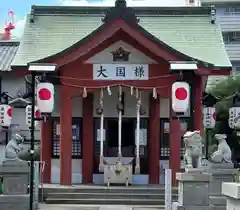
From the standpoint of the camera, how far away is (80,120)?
873 inches

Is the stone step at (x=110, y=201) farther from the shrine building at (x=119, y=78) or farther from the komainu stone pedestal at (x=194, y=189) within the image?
the komainu stone pedestal at (x=194, y=189)

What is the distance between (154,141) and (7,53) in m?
13.0

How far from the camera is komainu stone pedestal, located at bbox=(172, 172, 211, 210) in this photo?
15453 millimetres

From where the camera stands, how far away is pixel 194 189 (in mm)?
15508

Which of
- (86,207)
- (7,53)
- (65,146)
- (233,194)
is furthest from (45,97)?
(7,53)

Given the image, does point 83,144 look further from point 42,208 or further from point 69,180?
point 42,208

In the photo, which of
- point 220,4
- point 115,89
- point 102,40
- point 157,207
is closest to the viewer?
point 157,207

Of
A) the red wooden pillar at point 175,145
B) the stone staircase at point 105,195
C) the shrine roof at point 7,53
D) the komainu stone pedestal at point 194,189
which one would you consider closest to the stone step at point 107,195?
the stone staircase at point 105,195

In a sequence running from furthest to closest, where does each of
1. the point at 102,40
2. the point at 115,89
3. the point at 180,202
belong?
the point at 115,89 < the point at 102,40 < the point at 180,202

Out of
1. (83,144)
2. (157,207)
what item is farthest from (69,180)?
(157,207)

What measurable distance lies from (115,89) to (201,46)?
13.2ft

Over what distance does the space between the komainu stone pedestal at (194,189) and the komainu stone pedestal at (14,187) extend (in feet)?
15.0

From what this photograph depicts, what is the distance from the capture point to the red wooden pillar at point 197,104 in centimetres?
2111

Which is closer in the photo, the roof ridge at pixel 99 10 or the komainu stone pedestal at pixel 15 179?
the komainu stone pedestal at pixel 15 179
